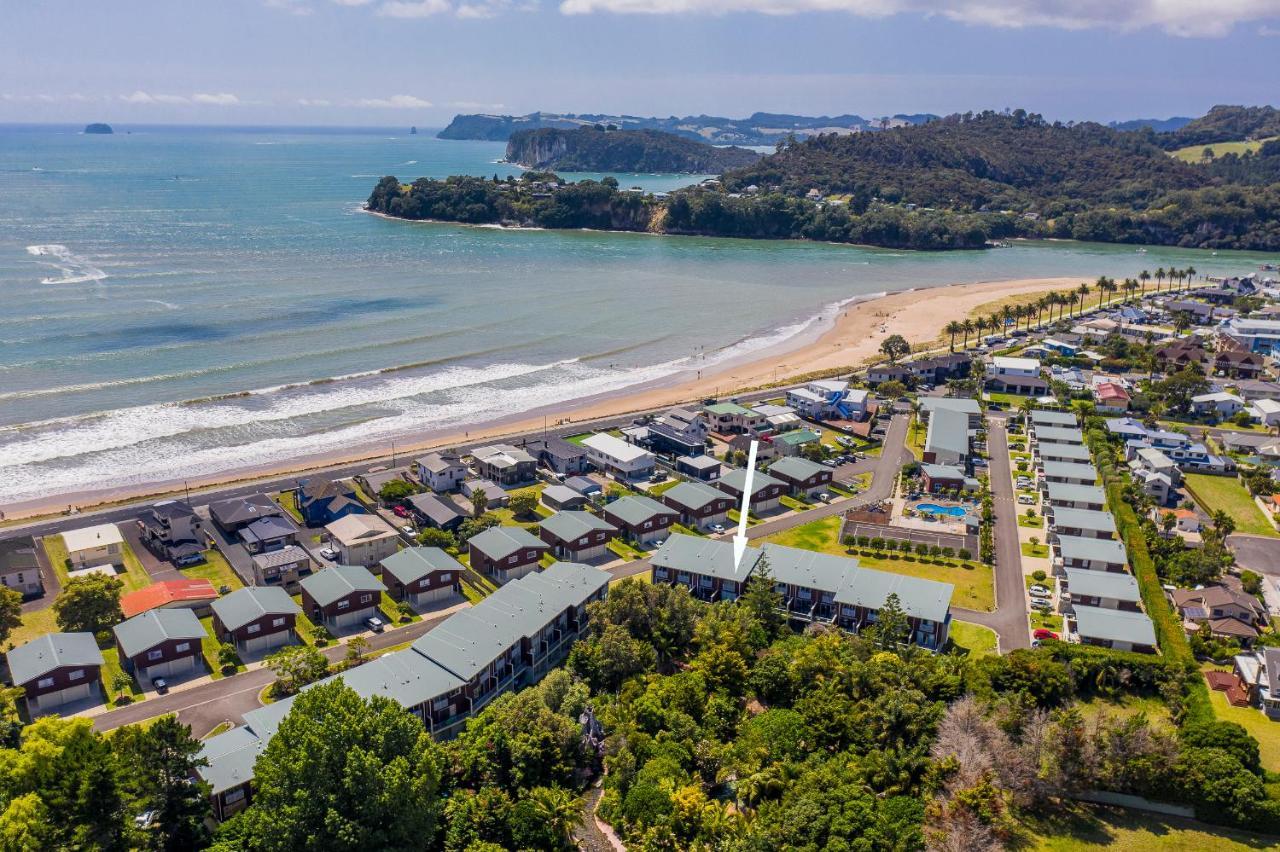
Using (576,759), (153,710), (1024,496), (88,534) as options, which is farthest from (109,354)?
(1024,496)

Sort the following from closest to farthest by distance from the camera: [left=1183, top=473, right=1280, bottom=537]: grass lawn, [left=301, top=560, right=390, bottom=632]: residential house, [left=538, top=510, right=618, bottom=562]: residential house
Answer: [left=301, top=560, right=390, bottom=632]: residential house, [left=538, top=510, right=618, bottom=562]: residential house, [left=1183, top=473, right=1280, bottom=537]: grass lawn

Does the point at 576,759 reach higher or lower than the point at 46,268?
lower

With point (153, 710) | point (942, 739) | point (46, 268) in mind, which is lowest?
point (153, 710)

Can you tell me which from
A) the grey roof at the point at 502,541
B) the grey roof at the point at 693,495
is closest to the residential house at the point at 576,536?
the grey roof at the point at 502,541

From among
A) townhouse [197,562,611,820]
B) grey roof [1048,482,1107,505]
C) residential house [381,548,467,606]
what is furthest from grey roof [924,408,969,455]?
residential house [381,548,467,606]

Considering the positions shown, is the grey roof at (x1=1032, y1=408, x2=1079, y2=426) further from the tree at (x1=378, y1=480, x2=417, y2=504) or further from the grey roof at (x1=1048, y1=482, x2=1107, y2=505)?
the tree at (x1=378, y1=480, x2=417, y2=504)

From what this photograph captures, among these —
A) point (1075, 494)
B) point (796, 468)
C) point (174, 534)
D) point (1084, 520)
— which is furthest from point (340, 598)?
point (1075, 494)

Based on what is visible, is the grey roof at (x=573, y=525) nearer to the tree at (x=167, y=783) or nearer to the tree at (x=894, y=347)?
the tree at (x=167, y=783)

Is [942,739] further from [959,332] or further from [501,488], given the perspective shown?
[959,332]
